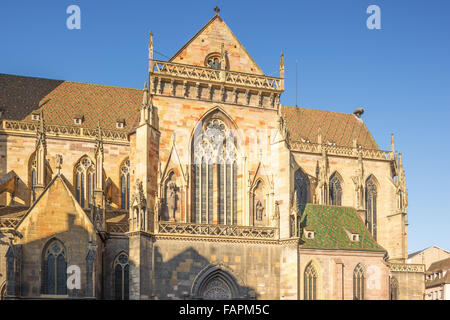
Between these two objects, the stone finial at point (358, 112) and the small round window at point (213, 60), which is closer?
the small round window at point (213, 60)

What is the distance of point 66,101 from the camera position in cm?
5459

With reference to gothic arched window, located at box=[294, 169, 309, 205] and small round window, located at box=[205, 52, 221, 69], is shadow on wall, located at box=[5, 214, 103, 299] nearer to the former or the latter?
small round window, located at box=[205, 52, 221, 69]

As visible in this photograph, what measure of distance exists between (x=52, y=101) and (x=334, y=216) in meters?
22.5

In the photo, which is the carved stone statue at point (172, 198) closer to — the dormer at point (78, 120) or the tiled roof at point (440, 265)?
the dormer at point (78, 120)

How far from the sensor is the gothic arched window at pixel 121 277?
39612 millimetres

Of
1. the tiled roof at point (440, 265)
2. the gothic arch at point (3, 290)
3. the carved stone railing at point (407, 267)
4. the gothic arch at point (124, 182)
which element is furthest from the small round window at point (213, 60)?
the tiled roof at point (440, 265)

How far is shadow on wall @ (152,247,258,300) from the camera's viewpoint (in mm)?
38625

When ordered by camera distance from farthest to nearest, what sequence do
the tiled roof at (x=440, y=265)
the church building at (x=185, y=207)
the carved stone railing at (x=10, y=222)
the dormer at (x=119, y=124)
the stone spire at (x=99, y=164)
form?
the tiled roof at (x=440, y=265) < the dormer at (x=119, y=124) < the stone spire at (x=99, y=164) < the carved stone railing at (x=10, y=222) < the church building at (x=185, y=207)

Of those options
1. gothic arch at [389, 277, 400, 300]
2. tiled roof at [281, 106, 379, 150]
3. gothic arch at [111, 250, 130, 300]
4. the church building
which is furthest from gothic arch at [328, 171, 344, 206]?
gothic arch at [111, 250, 130, 300]

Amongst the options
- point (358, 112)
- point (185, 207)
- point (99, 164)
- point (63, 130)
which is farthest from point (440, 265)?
point (99, 164)

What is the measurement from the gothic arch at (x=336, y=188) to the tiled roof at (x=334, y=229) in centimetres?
956

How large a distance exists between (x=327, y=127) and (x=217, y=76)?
70.2 feet
